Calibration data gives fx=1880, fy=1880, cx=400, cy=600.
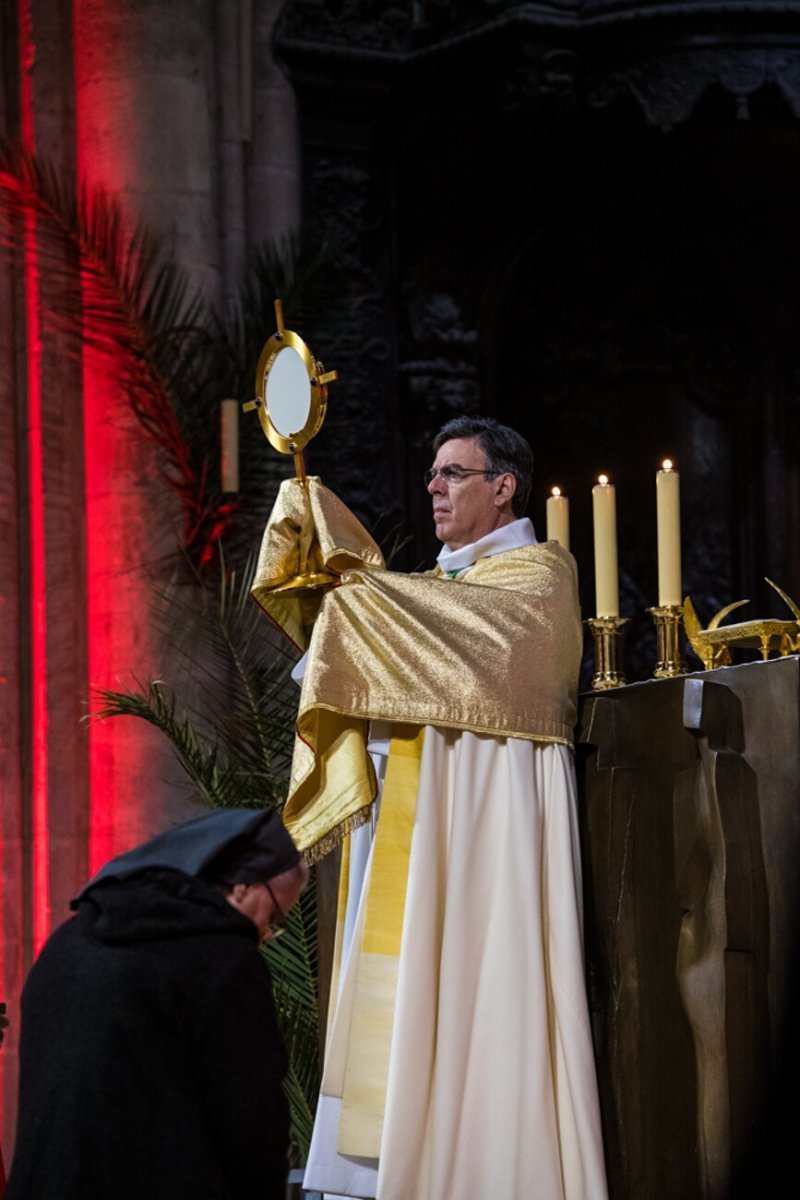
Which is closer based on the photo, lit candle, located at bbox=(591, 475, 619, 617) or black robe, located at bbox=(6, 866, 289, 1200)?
black robe, located at bbox=(6, 866, 289, 1200)

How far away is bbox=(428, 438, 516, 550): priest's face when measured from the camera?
14.5 ft

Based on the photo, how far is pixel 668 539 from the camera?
3.92 m

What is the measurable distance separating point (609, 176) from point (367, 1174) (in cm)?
447

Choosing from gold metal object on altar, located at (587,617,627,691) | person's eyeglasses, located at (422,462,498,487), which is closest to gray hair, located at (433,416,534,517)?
person's eyeglasses, located at (422,462,498,487)

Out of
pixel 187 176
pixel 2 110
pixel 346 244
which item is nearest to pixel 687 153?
pixel 346 244

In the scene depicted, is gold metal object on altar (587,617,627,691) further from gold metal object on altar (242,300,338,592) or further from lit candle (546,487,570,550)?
gold metal object on altar (242,300,338,592)

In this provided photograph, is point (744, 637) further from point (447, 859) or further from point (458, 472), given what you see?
point (458, 472)

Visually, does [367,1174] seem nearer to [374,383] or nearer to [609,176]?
[374,383]

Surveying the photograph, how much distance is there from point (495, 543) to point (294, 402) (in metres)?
0.57

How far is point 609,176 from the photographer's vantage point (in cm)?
736

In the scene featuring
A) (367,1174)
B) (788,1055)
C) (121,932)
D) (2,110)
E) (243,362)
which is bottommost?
(367,1174)

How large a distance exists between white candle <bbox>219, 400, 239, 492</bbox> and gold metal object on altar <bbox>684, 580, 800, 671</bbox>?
2703 millimetres

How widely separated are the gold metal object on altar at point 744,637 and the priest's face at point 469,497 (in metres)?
0.65

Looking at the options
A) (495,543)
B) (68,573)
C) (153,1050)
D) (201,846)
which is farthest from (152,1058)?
(68,573)
